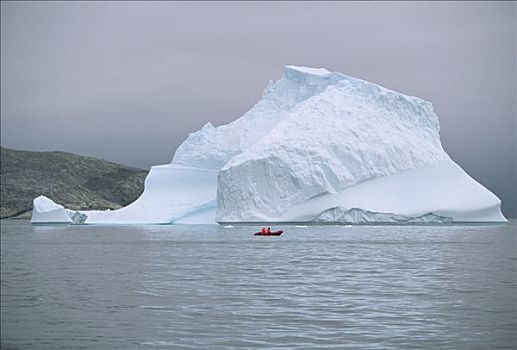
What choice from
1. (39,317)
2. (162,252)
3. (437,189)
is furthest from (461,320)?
(437,189)

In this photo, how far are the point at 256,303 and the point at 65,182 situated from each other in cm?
8619

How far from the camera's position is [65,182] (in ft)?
307

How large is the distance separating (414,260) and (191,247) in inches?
368

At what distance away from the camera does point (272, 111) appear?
48.9 meters

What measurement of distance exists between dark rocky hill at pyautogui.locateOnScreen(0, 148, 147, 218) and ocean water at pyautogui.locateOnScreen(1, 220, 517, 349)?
204 ft

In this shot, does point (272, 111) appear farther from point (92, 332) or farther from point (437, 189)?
point (92, 332)

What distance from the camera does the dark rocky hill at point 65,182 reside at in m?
82.5

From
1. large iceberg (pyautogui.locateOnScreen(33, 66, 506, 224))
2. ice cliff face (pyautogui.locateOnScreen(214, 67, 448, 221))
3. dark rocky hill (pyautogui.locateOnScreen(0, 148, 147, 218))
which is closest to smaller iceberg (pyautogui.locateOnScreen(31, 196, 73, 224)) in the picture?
large iceberg (pyautogui.locateOnScreen(33, 66, 506, 224))

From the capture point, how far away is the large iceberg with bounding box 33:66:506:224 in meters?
41.7

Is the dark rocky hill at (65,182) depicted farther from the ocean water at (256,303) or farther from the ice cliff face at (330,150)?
the ocean water at (256,303)

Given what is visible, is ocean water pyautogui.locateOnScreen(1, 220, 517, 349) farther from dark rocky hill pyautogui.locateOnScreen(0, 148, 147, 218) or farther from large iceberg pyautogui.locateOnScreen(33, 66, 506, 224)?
dark rocky hill pyautogui.locateOnScreen(0, 148, 147, 218)

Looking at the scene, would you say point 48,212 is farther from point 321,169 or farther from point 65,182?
point 65,182

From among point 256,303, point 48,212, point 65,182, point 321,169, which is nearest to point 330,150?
point 321,169

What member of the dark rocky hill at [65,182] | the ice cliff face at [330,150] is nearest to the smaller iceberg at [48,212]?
the ice cliff face at [330,150]
